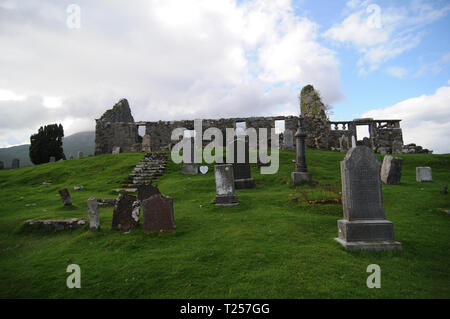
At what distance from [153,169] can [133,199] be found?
10.6 meters

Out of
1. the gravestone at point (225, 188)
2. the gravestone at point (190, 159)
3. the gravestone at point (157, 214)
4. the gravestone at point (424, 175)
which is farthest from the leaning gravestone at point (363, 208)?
the gravestone at point (190, 159)

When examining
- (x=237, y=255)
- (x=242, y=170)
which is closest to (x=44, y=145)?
(x=242, y=170)

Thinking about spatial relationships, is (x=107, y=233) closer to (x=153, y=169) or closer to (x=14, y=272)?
(x=14, y=272)

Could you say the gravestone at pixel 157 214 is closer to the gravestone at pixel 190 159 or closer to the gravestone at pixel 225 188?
the gravestone at pixel 225 188

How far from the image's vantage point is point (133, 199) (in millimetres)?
7129

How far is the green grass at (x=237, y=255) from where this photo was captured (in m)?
4.02

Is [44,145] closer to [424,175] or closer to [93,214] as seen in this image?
[93,214]

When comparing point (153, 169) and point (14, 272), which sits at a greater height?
point (153, 169)

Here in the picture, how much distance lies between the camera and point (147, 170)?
17.3m

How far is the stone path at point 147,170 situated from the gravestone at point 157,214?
8187 millimetres

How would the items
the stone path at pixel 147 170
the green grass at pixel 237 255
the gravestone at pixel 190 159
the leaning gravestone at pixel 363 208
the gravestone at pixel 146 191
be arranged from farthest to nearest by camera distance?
the gravestone at pixel 190 159
the stone path at pixel 147 170
the gravestone at pixel 146 191
the leaning gravestone at pixel 363 208
the green grass at pixel 237 255

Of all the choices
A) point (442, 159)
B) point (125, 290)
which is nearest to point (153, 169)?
point (125, 290)
